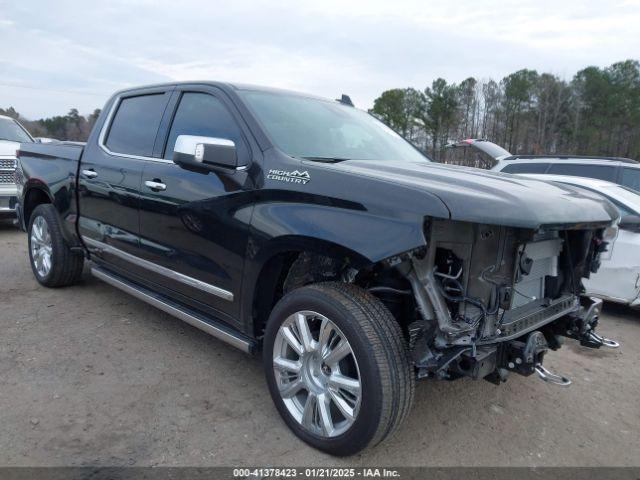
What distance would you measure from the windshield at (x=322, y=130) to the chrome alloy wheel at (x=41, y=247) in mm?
2962

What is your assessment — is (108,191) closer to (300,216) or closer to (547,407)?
(300,216)

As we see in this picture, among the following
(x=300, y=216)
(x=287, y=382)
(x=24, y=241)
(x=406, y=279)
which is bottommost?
(x=24, y=241)

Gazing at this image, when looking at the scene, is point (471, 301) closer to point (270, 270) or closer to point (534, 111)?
point (270, 270)

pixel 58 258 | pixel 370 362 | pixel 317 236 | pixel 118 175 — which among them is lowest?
pixel 58 258

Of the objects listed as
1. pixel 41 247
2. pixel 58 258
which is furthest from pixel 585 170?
pixel 41 247

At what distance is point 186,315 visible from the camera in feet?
11.1

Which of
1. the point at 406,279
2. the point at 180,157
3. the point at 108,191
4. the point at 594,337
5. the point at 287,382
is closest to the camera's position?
the point at 406,279

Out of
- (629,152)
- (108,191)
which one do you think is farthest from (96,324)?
(629,152)

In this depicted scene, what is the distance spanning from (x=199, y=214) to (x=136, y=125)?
1.41 metres

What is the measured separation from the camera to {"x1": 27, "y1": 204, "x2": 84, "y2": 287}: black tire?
4.90m

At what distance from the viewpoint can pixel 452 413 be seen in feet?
10.2

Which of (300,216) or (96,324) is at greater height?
(300,216)

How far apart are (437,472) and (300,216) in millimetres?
1440

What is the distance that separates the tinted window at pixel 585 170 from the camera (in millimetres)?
7754
